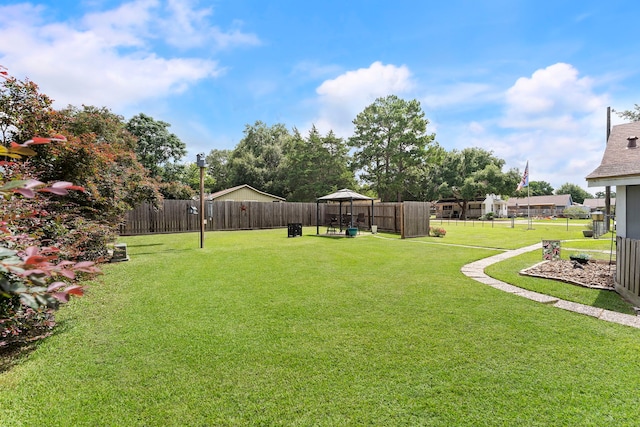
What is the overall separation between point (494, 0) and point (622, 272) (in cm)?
697

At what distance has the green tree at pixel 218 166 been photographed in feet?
131

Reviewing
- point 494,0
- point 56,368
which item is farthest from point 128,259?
point 494,0

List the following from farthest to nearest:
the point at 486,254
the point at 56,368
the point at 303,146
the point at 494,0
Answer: the point at 303,146, the point at 486,254, the point at 494,0, the point at 56,368

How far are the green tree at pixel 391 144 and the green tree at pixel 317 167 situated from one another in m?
2.25

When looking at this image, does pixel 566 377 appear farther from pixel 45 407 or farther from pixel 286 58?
pixel 286 58

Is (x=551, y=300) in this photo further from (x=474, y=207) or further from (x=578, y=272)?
(x=474, y=207)

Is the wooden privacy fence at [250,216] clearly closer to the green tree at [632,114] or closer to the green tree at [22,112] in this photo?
the green tree at [22,112]

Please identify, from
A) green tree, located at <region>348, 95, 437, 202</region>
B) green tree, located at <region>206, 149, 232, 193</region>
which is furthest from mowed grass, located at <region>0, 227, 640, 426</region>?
green tree, located at <region>206, 149, 232, 193</region>

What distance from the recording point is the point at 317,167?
31438mm

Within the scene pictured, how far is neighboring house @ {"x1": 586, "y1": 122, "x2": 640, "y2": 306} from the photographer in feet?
15.4

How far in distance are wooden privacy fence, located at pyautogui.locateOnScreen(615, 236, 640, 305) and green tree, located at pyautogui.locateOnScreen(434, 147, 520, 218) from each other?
117ft

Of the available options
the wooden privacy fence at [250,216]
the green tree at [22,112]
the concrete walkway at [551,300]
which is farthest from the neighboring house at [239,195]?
the concrete walkway at [551,300]

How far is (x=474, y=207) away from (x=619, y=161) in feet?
133

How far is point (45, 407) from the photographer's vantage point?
226cm
